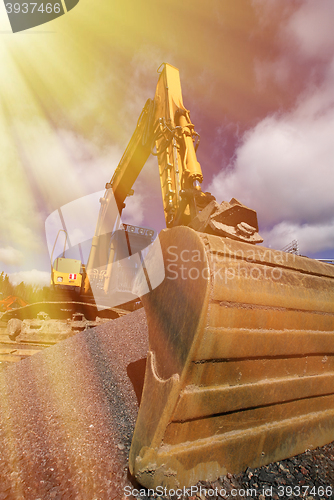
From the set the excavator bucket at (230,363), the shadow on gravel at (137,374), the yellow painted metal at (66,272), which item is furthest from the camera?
the yellow painted metal at (66,272)

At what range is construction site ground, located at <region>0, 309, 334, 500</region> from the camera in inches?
45.9

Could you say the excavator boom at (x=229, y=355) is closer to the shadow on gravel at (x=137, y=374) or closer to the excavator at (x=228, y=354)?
the excavator at (x=228, y=354)

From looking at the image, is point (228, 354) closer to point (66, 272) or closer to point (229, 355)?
point (229, 355)

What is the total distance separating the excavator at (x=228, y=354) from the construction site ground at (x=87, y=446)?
88 mm

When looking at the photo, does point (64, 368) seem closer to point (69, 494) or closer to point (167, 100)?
point (69, 494)

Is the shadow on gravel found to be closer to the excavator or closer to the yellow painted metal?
the excavator

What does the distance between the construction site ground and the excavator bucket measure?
0.28 ft

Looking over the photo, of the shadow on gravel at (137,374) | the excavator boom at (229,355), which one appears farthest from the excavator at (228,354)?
the shadow on gravel at (137,374)

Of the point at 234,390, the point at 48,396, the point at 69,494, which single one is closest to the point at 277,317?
the point at 234,390

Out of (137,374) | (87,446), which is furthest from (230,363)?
(137,374)

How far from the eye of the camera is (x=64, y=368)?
3104mm

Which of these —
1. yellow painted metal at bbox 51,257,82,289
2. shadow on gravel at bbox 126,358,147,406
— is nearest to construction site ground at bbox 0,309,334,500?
shadow on gravel at bbox 126,358,147,406

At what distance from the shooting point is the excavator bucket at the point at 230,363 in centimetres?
107

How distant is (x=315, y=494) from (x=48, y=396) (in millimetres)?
2375
